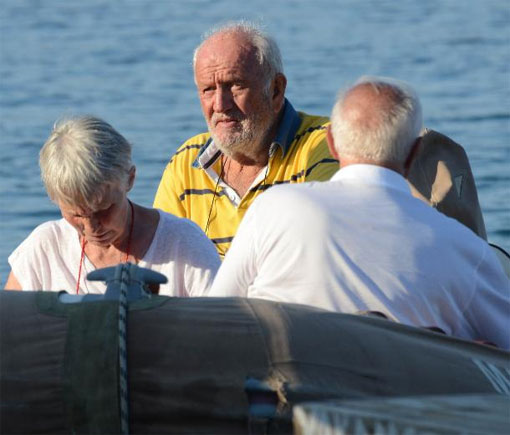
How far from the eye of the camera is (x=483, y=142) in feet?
33.4

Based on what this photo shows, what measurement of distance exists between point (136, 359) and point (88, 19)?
1546cm

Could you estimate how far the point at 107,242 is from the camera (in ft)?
11.3

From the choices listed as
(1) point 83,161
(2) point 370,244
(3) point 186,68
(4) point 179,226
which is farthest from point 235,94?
(3) point 186,68

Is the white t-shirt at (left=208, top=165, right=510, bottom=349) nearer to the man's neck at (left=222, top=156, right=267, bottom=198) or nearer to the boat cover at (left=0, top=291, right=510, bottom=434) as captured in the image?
the boat cover at (left=0, top=291, right=510, bottom=434)

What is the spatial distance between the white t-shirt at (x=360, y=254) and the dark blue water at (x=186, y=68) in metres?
4.72

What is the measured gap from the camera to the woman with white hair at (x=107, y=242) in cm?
323

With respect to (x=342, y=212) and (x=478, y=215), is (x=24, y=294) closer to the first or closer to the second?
(x=342, y=212)

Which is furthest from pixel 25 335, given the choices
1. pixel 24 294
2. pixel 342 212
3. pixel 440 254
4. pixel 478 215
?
pixel 478 215

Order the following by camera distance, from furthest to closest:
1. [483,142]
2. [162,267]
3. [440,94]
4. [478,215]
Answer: [440,94] → [483,142] → [478,215] → [162,267]

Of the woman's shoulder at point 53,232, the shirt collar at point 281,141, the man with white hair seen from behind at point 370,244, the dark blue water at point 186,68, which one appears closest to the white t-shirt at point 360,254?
the man with white hair seen from behind at point 370,244

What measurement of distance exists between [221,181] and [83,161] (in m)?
1.26

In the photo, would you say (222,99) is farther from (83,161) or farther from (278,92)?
(83,161)

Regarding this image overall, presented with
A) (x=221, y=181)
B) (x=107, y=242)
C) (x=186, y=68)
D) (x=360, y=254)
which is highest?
(x=360, y=254)

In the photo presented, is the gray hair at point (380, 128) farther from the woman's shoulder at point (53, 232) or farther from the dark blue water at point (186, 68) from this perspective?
the dark blue water at point (186, 68)
